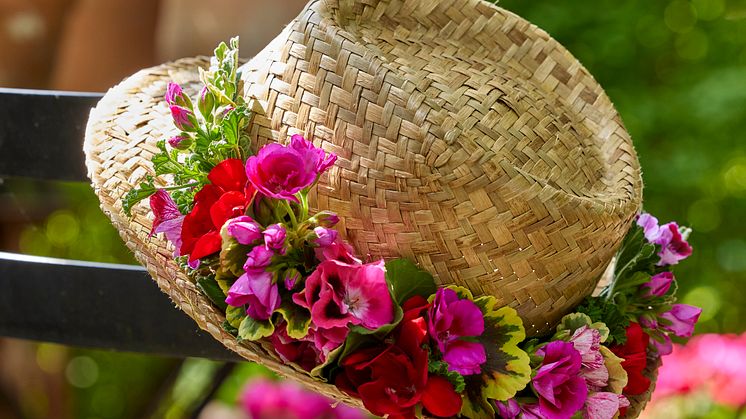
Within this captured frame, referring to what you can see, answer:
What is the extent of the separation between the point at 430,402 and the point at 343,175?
25 centimetres

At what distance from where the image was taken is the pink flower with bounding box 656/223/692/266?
1191 mm

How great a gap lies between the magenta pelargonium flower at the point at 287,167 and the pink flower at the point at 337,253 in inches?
2.3

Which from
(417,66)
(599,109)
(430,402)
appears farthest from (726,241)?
(430,402)

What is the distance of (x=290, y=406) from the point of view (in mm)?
1741

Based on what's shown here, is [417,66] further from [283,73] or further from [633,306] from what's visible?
[633,306]

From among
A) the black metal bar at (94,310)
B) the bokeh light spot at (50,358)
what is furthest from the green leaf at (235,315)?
the bokeh light spot at (50,358)

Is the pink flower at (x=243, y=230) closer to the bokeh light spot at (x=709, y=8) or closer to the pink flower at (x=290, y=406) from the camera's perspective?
the pink flower at (x=290, y=406)

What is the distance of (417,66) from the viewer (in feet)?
3.59

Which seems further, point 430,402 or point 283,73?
point 283,73

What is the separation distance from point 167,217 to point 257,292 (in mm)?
158

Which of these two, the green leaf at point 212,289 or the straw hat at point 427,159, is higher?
the straw hat at point 427,159

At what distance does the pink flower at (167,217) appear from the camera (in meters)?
0.96

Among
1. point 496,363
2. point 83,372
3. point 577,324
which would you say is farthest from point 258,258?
point 83,372

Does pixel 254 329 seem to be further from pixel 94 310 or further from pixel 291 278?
pixel 94 310
